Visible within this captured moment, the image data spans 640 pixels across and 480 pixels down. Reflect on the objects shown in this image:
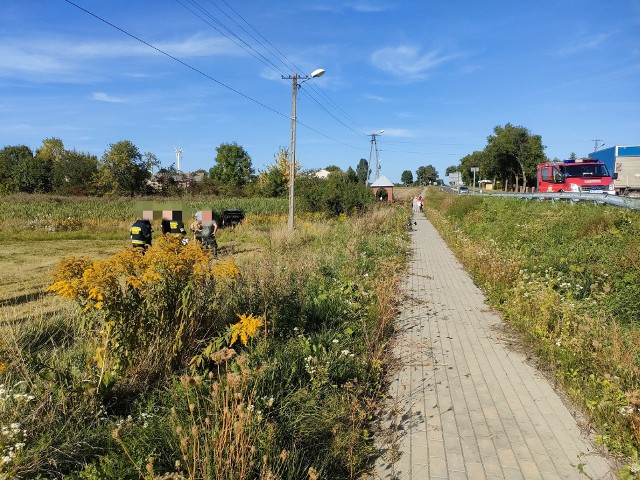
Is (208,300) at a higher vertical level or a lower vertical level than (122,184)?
lower

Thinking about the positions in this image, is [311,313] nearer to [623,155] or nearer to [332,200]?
[332,200]

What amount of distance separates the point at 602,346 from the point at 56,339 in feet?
20.0

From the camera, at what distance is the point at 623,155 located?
25.9 m

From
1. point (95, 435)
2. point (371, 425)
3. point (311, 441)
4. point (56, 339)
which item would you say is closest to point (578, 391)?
point (371, 425)

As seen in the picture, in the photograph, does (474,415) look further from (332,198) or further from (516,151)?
(516,151)

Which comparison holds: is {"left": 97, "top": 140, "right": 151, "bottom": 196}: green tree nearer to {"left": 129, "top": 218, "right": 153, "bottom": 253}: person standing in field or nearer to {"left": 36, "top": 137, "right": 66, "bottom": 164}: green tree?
{"left": 36, "top": 137, "right": 66, "bottom": 164}: green tree

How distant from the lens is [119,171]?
186ft

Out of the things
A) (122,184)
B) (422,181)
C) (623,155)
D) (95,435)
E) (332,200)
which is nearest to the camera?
(95,435)

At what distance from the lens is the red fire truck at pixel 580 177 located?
2139 centimetres

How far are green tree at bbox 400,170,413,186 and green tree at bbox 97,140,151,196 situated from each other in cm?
10047

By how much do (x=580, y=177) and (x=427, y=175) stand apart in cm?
11633

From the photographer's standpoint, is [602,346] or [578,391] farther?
[602,346]

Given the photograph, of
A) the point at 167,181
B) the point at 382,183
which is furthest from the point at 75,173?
the point at 382,183

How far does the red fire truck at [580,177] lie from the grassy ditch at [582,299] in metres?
11.6
